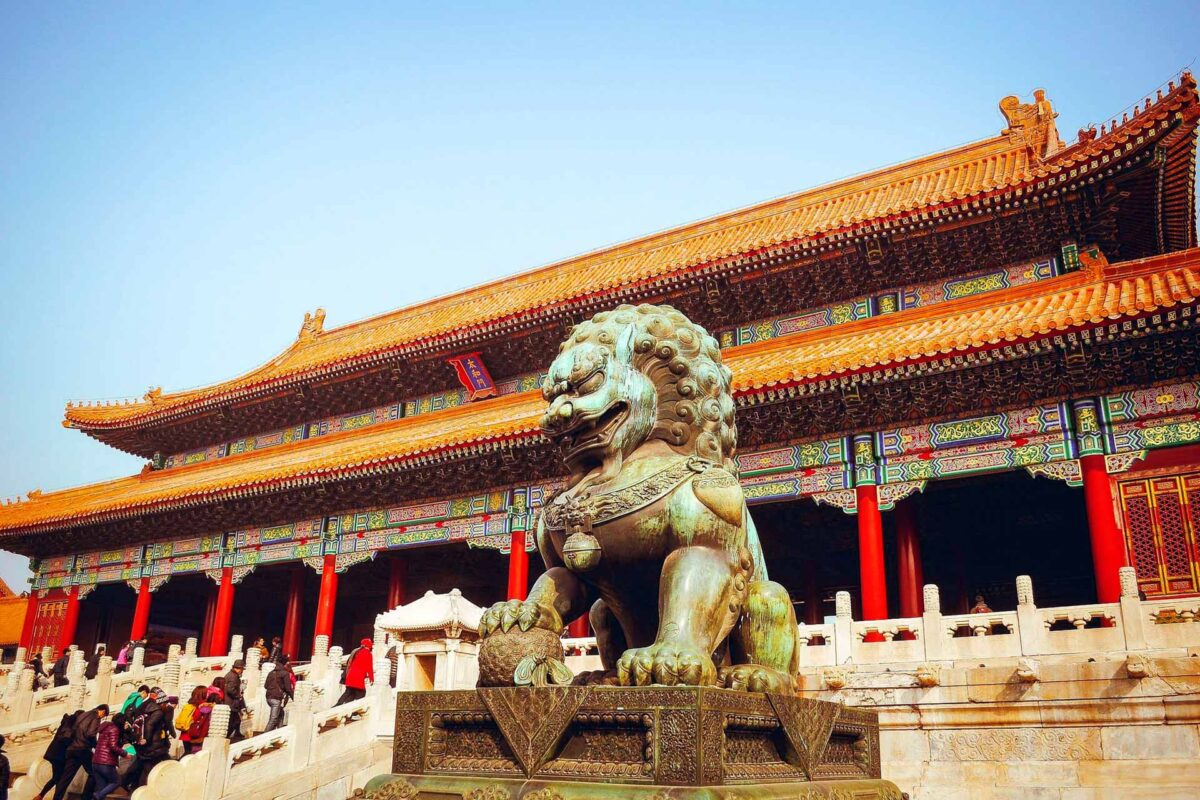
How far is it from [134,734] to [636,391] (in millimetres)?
7863

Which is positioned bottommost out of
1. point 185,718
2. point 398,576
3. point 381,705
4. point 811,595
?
point 185,718

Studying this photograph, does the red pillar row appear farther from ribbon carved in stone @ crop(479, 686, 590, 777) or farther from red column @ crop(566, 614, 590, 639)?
ribbon carved in stone @ crop(479, 686, 590, 777)

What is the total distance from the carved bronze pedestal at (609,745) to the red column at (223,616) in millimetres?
16085

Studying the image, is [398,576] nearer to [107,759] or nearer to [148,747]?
[148,747]

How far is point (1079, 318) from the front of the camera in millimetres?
10594

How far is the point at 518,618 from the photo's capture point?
133 inches

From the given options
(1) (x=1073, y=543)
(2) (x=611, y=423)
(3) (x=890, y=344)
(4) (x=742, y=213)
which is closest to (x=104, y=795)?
(2) (x=611, y=423)

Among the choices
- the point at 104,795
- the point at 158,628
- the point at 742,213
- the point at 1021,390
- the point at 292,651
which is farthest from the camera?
the point at 158,628

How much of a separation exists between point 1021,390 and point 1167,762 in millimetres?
5261

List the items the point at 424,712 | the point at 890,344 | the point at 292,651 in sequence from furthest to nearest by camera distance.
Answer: the point at 292,651
the point at 890,344
the point at 424,712

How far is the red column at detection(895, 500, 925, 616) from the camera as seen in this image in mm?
12179

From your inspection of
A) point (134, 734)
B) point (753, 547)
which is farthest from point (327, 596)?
point (753, 547)

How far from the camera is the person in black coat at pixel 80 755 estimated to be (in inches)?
364

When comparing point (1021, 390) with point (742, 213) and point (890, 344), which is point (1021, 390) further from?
point (742, 213)
